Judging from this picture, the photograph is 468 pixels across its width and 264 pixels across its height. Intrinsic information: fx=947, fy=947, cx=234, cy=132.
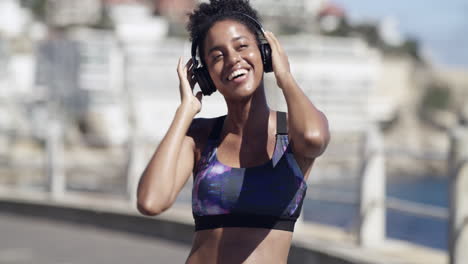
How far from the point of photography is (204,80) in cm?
271

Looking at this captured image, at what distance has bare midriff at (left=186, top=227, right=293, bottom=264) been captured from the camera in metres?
2.56

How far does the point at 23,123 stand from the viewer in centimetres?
8350

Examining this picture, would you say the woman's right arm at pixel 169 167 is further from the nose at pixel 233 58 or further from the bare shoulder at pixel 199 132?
the nose at pixel 233 58

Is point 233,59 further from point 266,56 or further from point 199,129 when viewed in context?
point 199,129

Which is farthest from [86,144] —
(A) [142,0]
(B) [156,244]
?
(A) [142,0]

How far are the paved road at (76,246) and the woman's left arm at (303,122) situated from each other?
19.7 feet

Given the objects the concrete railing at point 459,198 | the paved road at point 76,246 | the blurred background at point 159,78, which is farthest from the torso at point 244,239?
the blurred background at point 159,78

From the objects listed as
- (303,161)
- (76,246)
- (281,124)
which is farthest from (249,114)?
(76,246)

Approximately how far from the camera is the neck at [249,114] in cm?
265

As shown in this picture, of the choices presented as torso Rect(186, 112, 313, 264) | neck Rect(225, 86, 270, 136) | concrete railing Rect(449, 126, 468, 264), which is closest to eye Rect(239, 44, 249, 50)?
neck Rect(225, 86, 270, 136)

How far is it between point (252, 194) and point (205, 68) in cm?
41

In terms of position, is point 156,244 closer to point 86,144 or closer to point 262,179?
point 86,144

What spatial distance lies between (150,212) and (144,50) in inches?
3771

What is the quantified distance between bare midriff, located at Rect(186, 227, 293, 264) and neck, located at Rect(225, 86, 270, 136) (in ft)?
0.97
